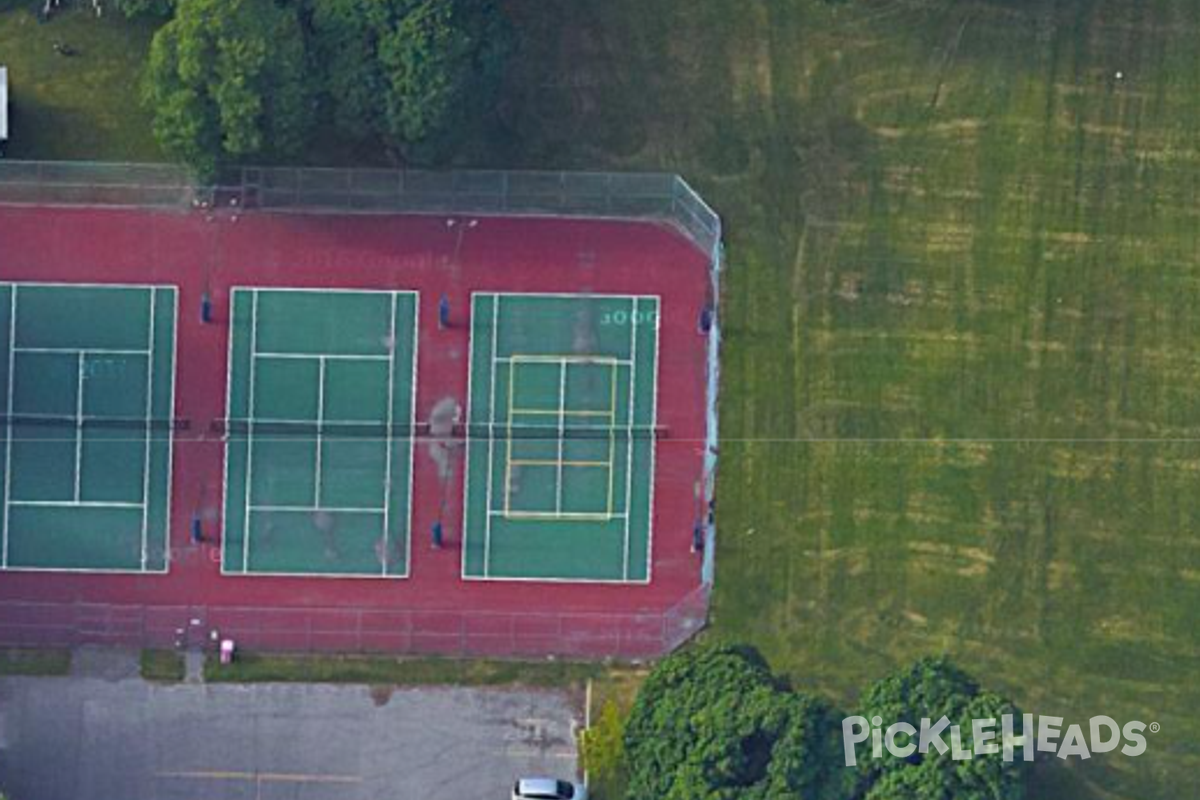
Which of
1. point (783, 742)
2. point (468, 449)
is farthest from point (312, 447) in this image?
point (783, 742)

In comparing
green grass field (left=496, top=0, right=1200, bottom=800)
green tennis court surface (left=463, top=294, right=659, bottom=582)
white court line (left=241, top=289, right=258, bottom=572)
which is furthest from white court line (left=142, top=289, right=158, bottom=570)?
green grass field (left=496, top=0, right=1200, bottom=800)

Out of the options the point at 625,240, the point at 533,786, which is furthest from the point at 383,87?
the point at 533,786

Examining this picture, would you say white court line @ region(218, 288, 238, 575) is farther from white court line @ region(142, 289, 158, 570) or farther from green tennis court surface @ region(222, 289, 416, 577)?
white court line @ region(142, 289, 158, 570)

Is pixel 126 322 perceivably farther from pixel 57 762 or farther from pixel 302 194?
pixel 57 762

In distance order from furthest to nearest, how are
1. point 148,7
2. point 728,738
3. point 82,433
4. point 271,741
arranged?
point 82,433
point 271,741
point 148,7
point 728,738

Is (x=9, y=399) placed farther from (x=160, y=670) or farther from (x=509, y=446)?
(x=509, y=446)

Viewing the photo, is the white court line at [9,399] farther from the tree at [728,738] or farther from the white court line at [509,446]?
the tree at [728,738]
